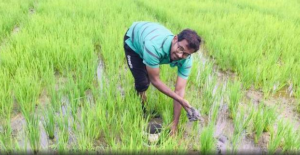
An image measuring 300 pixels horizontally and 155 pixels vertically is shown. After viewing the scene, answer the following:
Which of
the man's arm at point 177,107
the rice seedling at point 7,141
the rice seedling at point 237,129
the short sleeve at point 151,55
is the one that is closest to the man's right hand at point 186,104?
the man's arm at point 177,107

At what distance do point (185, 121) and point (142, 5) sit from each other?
4850 millimetres

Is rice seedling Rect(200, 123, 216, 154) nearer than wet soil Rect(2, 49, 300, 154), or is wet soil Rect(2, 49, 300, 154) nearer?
rice seedling Rect(200, 123, 216, 154)

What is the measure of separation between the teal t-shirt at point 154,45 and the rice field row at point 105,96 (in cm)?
38

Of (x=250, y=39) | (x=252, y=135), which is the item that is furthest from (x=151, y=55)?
(x=250, y=39)

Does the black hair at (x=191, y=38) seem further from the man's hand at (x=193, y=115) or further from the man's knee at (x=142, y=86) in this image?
the man's knee at (x=142, y=86)

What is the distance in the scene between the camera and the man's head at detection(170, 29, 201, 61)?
1.57 meters

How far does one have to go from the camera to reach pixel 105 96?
2363 mm

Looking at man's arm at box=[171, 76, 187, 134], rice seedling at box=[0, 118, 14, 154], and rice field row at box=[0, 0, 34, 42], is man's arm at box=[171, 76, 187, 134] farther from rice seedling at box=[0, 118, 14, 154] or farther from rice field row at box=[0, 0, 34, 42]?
rice field row at box=[0, 0, 34, 42]

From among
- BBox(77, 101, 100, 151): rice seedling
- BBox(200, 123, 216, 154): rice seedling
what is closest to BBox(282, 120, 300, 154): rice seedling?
BBox(200, 123, 216, 154): rice seedling

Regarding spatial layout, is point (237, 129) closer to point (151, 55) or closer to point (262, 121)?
point (262, 121)

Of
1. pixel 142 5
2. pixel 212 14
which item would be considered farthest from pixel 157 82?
pixel 142 5

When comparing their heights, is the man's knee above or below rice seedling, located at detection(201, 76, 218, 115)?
above

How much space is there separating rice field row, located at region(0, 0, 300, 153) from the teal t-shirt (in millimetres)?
378

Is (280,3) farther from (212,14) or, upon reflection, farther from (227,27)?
(227,27)
